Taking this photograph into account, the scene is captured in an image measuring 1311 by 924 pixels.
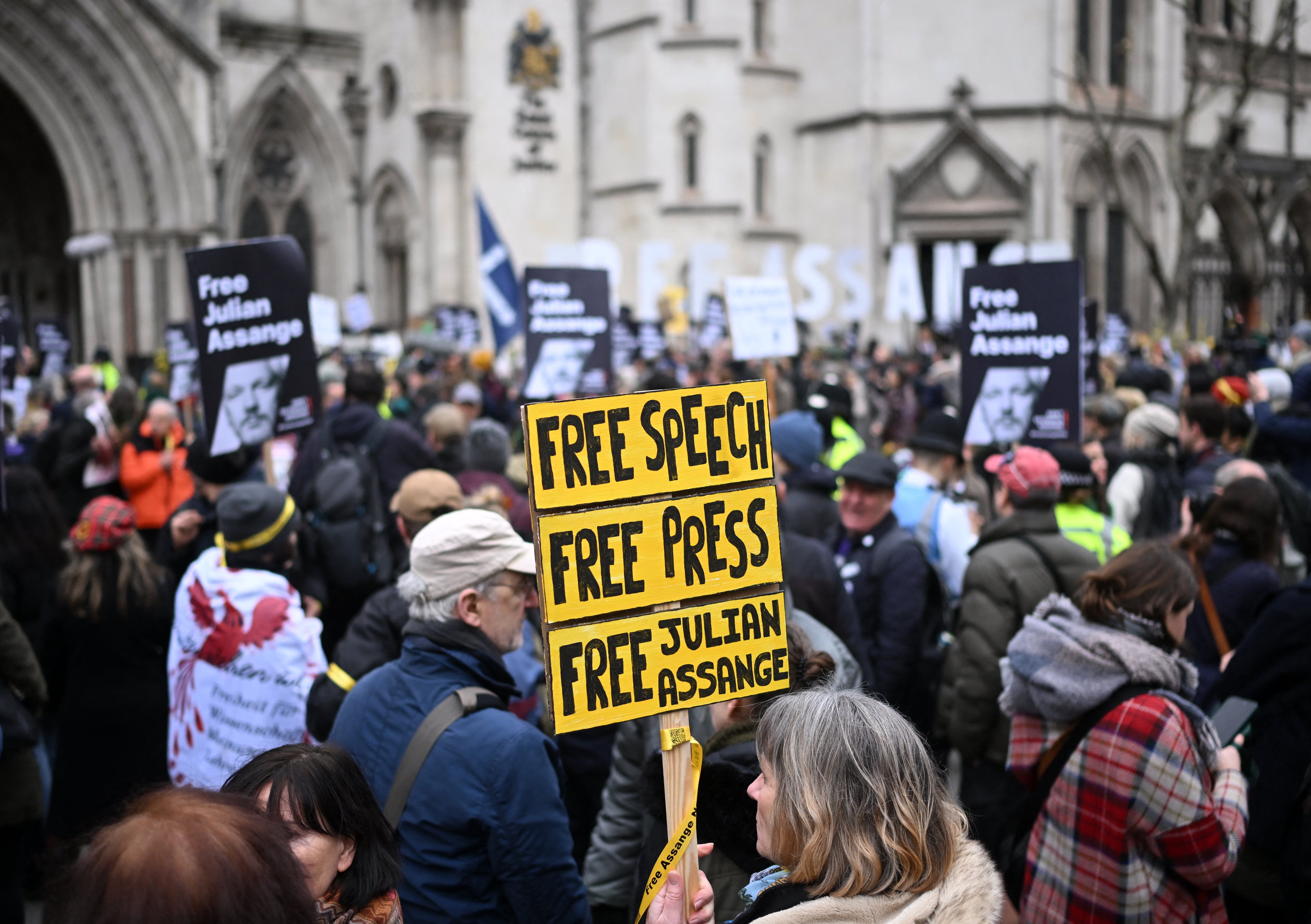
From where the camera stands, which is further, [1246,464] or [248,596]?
[1246,464]

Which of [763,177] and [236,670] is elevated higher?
[763,177]

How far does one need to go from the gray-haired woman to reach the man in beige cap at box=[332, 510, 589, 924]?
0.73 meters

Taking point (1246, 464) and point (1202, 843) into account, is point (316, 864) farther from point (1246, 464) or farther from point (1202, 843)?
point (1246, 464)

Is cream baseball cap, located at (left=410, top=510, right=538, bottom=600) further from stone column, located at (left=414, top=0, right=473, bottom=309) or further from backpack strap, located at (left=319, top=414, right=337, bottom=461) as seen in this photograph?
stone column, located at (left=414, top=0, right=473, bottom=309)

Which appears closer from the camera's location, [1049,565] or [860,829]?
[860,829]

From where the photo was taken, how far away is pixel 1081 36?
25.3 meters

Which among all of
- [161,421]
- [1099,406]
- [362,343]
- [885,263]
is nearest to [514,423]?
[161,421]

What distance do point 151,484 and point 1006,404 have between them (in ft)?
17.2

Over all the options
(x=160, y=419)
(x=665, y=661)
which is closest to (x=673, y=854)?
(x=665, y=661)

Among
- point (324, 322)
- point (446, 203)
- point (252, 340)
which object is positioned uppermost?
point (446, 203)

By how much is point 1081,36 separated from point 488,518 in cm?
2595

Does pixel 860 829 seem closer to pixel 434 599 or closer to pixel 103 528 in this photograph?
pixel 434 599

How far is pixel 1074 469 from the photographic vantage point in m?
4.96

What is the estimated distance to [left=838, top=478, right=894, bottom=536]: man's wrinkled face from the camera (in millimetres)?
4793
